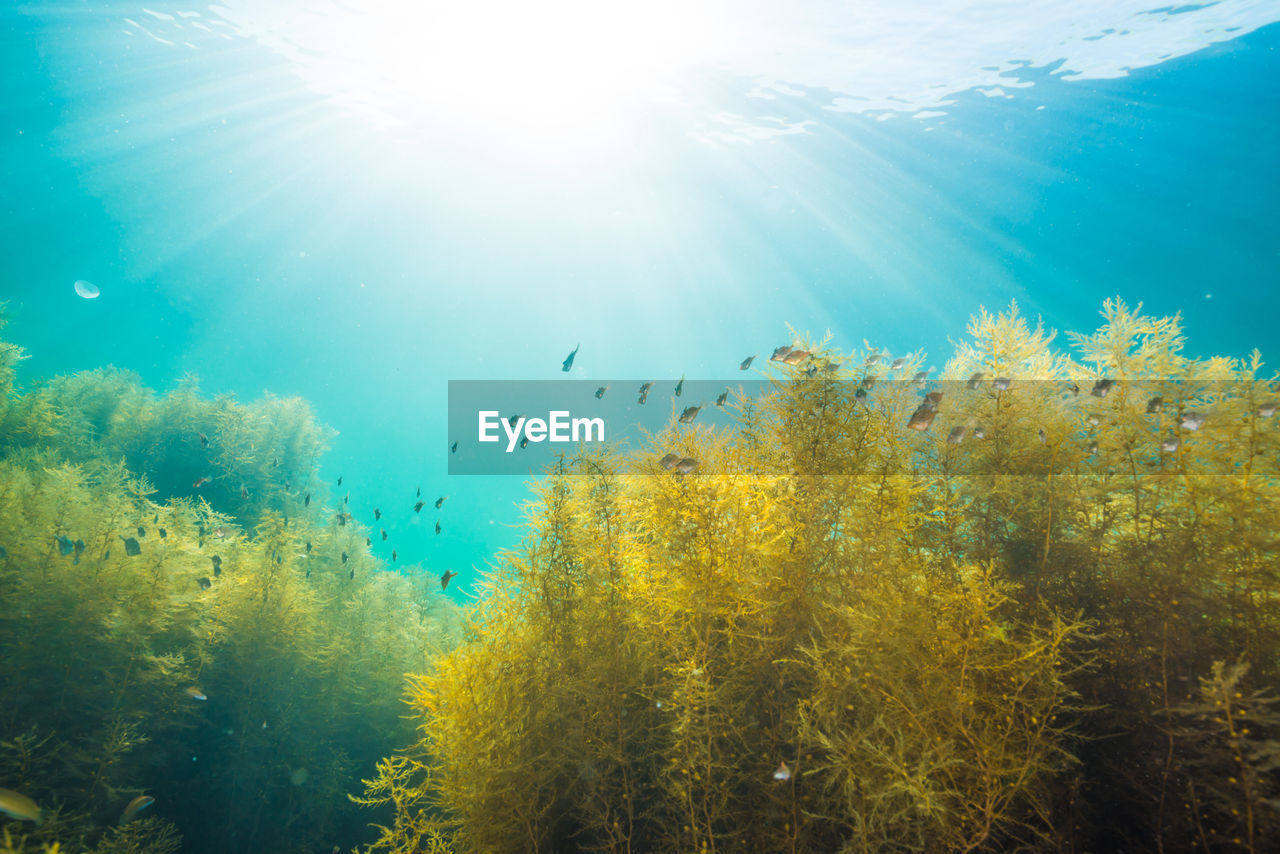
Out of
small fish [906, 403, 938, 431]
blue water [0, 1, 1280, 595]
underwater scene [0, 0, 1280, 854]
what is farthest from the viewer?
blue water [0, 1, 1280, 595]

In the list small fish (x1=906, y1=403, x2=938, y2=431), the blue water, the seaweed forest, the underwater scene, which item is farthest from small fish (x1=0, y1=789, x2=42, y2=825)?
small fish (x1=906, y1=403, x2=938, y2=431)

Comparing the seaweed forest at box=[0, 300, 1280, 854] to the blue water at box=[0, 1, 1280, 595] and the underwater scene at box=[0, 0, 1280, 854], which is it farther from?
the blue water at box=[0, 1, 1280, 595]

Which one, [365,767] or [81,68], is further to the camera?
[81,68]

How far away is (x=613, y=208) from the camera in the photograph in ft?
145

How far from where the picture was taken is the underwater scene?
445 centimetres

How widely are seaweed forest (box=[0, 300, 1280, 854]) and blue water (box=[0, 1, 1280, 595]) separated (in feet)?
20.2

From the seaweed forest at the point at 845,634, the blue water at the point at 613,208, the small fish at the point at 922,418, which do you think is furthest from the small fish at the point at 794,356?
the blue water at the point at 613,208

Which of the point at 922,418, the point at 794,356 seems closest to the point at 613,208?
the point at 794,356

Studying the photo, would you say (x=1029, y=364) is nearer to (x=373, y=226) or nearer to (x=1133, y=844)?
(x=1133, y=844)

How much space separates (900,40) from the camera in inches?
733

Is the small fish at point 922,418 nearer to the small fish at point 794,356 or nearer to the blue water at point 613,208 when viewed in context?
the small fish at point 794,356

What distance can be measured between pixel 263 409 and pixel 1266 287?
60557 millimetres

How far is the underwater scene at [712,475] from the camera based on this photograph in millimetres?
4453

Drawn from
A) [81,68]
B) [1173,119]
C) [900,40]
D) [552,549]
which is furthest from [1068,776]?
[81,68]
